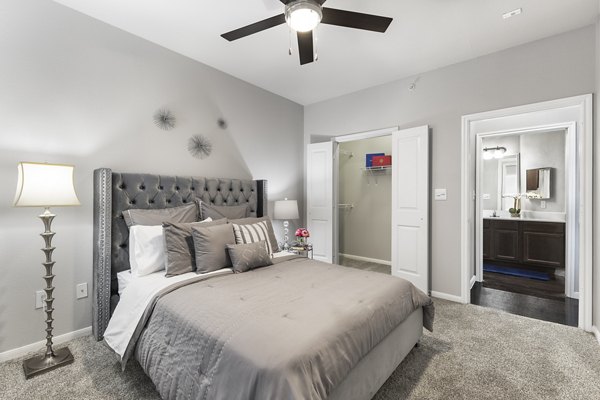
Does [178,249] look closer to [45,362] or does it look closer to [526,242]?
[45,362]

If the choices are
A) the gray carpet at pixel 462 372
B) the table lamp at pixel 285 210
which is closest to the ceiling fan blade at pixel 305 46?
the table lamp at pixel 285 210

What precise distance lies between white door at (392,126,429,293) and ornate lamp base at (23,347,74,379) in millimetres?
3368

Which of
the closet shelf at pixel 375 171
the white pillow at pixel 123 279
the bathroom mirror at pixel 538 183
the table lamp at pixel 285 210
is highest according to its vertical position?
the closet shelf at pixel 375 171

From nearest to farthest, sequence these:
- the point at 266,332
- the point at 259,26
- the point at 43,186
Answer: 1. the point at 266,332
2. the point at 43,186
3. the point at 259,26

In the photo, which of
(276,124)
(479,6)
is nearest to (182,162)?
(276,124)

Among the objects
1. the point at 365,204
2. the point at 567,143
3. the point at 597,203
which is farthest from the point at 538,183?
the point at 365,204

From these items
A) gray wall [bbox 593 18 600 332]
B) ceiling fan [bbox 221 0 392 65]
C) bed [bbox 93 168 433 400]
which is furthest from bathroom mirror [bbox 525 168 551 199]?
ceiling fan [bbox 221 0 392 65]

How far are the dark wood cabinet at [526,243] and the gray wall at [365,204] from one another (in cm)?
178

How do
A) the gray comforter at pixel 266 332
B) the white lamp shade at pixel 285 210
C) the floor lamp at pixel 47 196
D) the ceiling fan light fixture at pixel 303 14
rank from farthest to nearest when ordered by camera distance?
the white lamp shade at pixel 285 210 → the floor lamp at pixel 47 196 → the ceiling fan light fixture at pixel 303 14 → the gray comforter at pixel 266 332

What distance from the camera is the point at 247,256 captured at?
2.28 m

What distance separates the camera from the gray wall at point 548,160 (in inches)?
173

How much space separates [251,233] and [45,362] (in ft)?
5.55

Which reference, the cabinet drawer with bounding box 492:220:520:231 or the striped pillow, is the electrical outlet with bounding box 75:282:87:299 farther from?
the cabinet drawer with bounding box 492:220:520:231

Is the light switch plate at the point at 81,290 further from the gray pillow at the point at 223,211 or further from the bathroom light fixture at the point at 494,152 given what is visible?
the bathroom light fixture at the point at 494,152
